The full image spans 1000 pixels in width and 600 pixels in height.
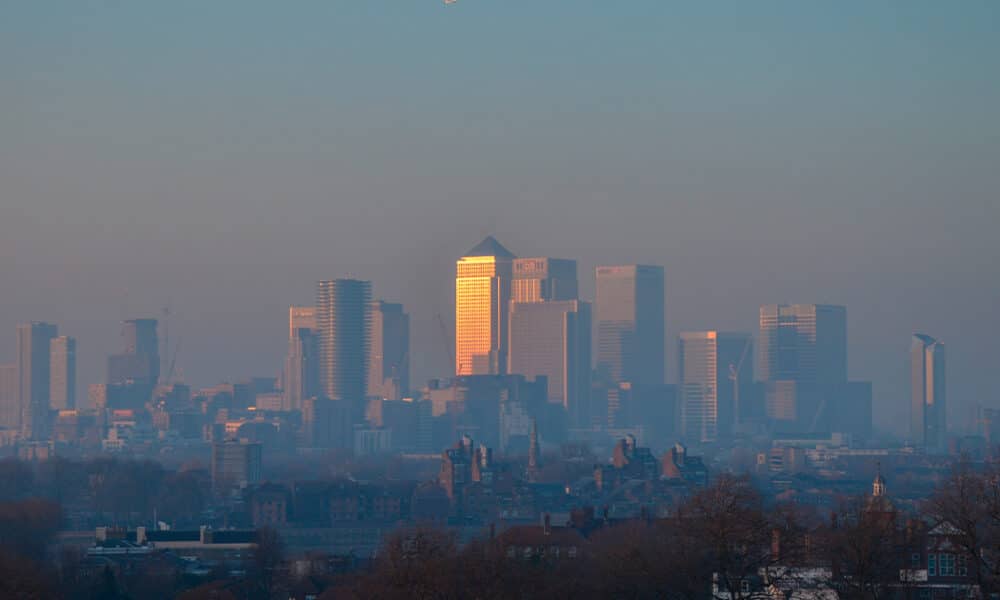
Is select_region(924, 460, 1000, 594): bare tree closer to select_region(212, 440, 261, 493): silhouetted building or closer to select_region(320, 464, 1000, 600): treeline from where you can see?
select_region(320, 464, 1000, 600): treeline

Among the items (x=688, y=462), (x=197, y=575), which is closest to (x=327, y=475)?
(x=688, y=462)

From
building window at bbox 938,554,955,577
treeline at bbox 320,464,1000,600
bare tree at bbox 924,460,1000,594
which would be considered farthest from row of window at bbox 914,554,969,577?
bare tree at bbox 924,460,1000,594

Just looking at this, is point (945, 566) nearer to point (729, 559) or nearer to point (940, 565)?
point (940, 565)

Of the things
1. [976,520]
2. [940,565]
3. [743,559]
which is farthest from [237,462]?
[976,520]

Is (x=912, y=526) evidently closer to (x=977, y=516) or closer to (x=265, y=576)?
(x=977, y=516)

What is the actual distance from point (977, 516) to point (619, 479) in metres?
108

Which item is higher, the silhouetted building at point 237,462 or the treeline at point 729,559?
the silhouetted building at point 237,462

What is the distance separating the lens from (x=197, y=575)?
79.7 m

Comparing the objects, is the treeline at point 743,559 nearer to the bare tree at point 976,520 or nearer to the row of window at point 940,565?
the bare tree at point 976,520

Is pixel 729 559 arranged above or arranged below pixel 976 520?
below

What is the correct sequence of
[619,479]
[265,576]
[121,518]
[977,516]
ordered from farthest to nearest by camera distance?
[619,479], [121,518], [265,576], [977,516]

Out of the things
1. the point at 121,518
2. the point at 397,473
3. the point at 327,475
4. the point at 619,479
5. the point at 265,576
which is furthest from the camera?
the point at 397,473

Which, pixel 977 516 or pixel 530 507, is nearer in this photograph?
pixel 977 516


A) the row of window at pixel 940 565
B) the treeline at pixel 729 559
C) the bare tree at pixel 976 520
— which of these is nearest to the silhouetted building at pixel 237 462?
the treeline at pixel 729 559
